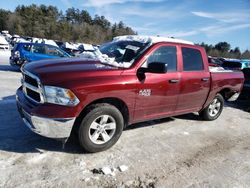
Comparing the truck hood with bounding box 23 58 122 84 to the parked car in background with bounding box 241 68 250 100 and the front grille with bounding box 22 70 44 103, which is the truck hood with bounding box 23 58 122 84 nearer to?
the front grille with bounding box 22 70 44 103

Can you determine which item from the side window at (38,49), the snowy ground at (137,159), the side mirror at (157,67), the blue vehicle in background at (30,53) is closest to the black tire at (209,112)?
the snowy ground at (137,159)

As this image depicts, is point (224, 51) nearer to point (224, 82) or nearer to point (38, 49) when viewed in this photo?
point (38, 49)

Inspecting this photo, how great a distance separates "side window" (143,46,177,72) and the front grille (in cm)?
189

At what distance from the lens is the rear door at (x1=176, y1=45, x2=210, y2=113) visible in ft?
18.0

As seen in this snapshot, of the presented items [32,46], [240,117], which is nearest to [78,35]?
[32,46]

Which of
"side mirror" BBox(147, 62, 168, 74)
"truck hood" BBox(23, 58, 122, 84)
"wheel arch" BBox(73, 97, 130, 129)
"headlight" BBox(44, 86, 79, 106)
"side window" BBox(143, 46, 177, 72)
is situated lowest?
"wheel arch" BBox(73, 97, 130, 129)

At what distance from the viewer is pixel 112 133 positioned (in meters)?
4.42

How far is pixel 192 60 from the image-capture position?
5812 mm

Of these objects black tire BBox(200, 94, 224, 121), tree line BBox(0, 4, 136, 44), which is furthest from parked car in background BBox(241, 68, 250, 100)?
tree line BBox(0, 4, 136, 44)

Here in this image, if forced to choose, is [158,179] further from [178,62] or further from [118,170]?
[178,62]

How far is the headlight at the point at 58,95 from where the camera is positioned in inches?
148

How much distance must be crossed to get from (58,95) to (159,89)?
76.2 inches

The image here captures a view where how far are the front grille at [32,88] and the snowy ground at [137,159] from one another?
2.68ft

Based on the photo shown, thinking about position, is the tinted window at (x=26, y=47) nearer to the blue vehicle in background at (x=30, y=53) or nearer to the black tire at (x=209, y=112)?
the blue vehicle in background at (x=30, y=53)
